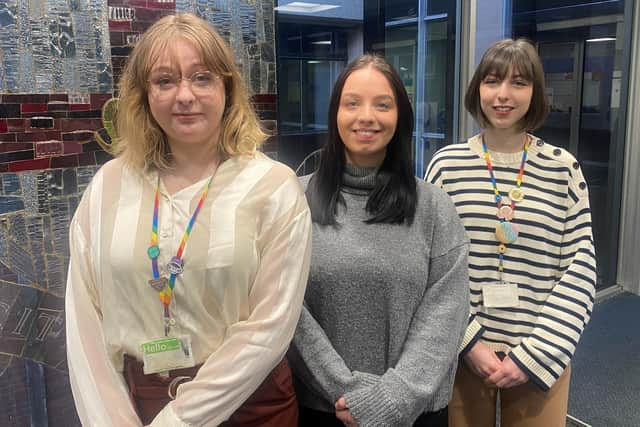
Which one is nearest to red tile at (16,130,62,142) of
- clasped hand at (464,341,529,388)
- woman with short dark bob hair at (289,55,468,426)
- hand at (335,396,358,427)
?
woman with short dark bob hair at (289,55,468,426)

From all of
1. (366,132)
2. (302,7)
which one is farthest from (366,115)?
(302,7)

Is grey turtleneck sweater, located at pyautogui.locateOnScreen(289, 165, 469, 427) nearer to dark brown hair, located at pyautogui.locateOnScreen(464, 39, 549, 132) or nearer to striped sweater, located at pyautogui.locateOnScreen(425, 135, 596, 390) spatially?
striped sweater, located at pyautogui.locateOnScreen(425, 135, 596, 390)

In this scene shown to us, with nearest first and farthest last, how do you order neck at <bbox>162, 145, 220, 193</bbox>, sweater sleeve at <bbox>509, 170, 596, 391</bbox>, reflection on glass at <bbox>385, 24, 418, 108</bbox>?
neck at <bbox>162, 145, 220, 193</bbox> → sweater sleeve at <bbox>509, 170, 596, 391</bbox> → reflection on glass at <bbox>385, 24, 418, 108</bbox>

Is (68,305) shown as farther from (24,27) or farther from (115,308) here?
(24,27)

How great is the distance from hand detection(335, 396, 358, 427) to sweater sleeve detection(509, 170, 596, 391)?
1.96ft

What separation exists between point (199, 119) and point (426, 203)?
622 mm

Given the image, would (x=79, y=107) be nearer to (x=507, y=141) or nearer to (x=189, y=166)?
(x=189, y=166)

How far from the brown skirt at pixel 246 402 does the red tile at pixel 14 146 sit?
811mm

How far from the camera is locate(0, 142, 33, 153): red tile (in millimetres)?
1646

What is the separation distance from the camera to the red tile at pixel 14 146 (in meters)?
1.65

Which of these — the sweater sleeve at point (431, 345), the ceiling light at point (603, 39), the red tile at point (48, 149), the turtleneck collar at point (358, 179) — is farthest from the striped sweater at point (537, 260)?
the ceiling light at point (603, 39)

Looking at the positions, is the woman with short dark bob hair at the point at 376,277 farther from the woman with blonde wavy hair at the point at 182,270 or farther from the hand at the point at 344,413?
the woman with blonde wavy hair at the point at 182,270

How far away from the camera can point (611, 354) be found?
11.2ft

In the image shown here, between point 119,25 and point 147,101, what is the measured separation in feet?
2.15
